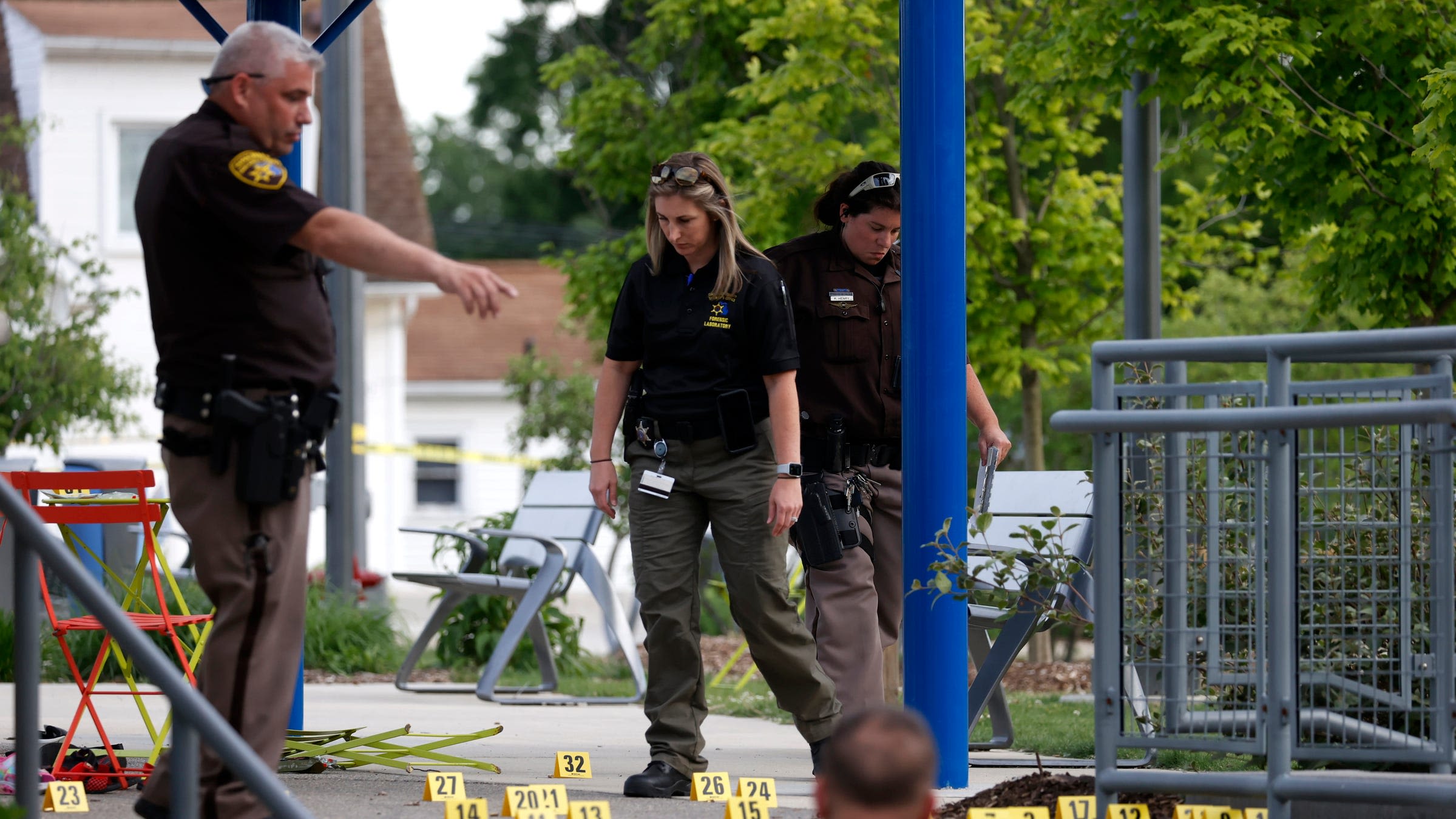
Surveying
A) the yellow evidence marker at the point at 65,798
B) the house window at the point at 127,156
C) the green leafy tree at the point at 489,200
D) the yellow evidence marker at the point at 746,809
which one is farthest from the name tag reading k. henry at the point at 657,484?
the green leafy tree at the point at 489,200

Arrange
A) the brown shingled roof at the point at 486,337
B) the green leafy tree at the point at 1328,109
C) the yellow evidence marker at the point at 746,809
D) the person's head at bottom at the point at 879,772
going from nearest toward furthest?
1. the person's head at bottom at the point at 879,772
2. the yellow evidence marker at the point at 746,809
3. the green leafy tree at the point at 1328,109
4. the brown shingled roof at the point at 486,337

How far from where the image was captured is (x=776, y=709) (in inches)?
360

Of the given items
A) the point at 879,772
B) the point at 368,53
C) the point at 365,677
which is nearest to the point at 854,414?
the point at 879,772

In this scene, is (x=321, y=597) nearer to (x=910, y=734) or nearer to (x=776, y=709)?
(x=776, y=709)

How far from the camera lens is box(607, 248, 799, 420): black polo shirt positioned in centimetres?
554

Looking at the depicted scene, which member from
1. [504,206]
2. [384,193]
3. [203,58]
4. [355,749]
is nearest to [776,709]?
[355,749]

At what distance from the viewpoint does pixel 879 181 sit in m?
5.99

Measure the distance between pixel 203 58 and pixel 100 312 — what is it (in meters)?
10.5

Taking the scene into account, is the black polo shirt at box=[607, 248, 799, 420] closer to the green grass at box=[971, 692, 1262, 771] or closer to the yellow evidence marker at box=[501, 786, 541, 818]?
the yellow evidence marker at box=[501, 786, 541, 818]

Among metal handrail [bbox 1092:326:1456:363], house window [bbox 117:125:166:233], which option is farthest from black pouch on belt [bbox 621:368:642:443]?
house window [bbox 117:125:166:233]

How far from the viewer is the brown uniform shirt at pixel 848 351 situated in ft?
19.8

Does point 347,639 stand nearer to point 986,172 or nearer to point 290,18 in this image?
point 986,172

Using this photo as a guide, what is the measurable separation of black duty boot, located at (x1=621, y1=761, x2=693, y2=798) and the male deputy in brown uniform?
147cm

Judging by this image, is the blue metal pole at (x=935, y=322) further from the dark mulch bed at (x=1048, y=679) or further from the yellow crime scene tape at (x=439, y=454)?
the yellow crime scene tape at (x=439, y=454)
